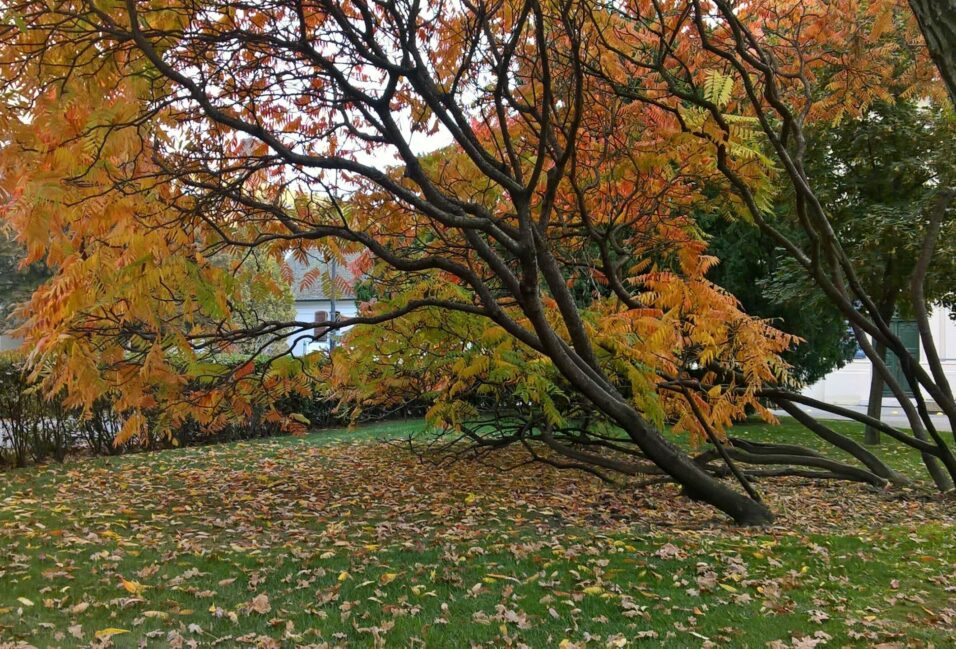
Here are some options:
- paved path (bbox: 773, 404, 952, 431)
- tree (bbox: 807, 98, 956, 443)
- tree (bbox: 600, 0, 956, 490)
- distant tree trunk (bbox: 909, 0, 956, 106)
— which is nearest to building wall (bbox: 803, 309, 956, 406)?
paved path (bbox: 773, 404, 952, 431)

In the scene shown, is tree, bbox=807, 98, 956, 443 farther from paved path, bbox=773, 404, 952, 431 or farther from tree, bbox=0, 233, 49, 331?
tree, bbox=0, 233, 49, 331

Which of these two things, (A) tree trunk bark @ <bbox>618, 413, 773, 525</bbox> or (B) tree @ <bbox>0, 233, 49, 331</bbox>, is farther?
(B) tree @ <bbox>0, 233, 49, 331</bbox>

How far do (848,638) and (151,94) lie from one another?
573 cm

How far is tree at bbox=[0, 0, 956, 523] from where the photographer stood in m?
4.29

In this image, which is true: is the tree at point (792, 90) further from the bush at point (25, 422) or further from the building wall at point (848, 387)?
the building wall at point (848, 387)

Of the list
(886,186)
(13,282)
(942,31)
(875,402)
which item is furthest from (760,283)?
(13,282)

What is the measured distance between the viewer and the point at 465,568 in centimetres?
496

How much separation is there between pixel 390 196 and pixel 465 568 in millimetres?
4024

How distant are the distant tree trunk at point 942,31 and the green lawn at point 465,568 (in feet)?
9.07

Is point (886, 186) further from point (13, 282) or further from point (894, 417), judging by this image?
point (13, 282)

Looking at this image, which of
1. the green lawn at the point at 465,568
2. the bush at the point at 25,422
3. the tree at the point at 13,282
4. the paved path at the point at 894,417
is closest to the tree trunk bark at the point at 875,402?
the paved path at the point at 894,417

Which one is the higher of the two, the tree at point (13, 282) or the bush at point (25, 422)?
the tree at point (13, 282)

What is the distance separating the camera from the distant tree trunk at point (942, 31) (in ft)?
8.45

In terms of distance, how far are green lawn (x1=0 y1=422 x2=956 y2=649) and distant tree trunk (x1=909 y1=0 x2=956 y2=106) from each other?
109 inches
